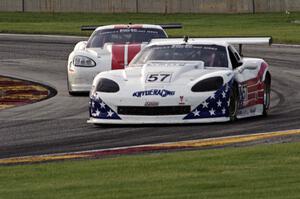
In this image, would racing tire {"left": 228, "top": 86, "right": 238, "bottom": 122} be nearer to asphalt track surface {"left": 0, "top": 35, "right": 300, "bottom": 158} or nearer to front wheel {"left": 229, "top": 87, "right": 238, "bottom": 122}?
front wheel {"left": 229, "top": 87, "right": 238, "bottom": 122}

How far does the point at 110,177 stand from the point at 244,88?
20.0ft

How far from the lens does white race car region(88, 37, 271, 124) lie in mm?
14641

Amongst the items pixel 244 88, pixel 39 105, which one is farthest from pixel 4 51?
pixel 244 88

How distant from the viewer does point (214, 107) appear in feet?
48.3

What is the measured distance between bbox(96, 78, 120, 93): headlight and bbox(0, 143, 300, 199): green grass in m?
3.42

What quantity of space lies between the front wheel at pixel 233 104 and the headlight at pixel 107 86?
146 centimetres

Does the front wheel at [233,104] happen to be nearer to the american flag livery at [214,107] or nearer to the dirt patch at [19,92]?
the american flag livery at [214,107]

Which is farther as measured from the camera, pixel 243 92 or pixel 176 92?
pixel 243 92

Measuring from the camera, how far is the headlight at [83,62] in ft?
65.9

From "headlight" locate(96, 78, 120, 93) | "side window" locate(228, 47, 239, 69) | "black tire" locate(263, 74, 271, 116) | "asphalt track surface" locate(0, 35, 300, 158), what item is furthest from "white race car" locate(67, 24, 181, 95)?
"headlight" locate(96, 78, 120, 93)

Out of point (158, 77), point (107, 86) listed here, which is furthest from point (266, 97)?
point (107, 86)

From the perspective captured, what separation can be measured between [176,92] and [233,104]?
0.87m

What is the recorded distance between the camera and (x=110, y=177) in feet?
32.2

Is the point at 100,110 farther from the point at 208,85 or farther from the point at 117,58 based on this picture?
the point at 117,58
